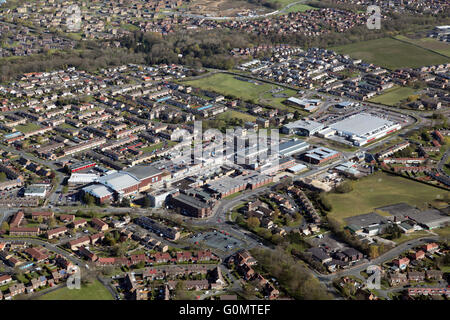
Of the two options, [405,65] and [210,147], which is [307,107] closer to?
[210,147]

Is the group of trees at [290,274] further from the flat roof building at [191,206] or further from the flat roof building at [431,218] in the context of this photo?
the flat roof building at [431,218]

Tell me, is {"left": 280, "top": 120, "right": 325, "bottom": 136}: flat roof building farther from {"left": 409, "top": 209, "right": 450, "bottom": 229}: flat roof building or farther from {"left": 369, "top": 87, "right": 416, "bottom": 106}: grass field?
{"left": 409, "top": 209, "right": 450, "bottom": 229}: flat roof building

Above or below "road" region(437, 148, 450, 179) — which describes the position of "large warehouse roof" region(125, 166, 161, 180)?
above

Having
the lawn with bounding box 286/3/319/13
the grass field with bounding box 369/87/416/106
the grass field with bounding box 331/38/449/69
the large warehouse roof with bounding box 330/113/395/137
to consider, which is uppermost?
the lawn with bounding box 286/3/319/13

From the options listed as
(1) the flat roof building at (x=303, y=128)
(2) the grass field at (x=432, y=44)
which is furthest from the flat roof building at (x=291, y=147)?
(2) the grass field at (x=432, y=44)

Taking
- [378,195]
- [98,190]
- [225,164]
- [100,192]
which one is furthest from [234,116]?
[100,192]

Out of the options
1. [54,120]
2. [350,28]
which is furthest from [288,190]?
[350,28]

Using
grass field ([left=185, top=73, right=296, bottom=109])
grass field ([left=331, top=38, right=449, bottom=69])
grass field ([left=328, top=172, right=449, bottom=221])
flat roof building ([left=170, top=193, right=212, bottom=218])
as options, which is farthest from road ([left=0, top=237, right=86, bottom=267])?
grass field ([left=331, top=38, right=449, bottom=69])
